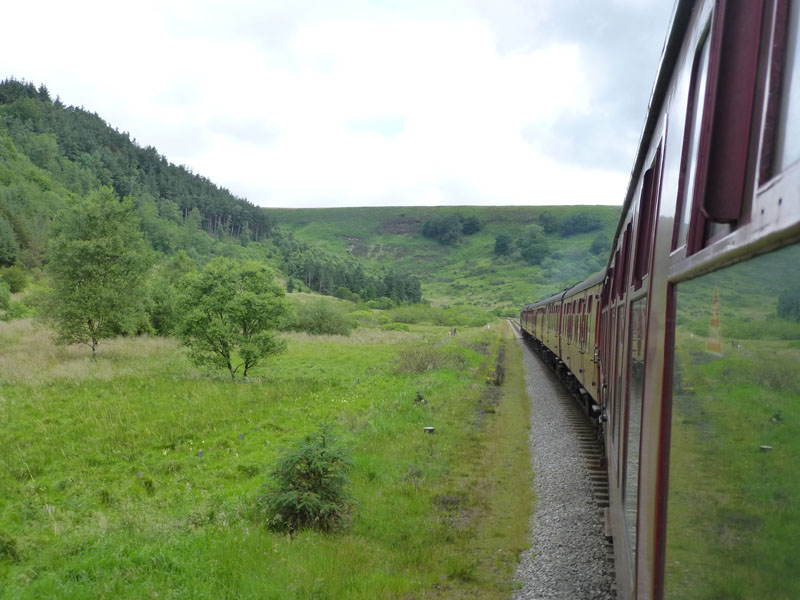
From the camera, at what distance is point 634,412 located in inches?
138

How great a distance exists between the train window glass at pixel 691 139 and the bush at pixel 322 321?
137ft

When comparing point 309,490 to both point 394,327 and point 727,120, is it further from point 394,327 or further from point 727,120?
point 394,327

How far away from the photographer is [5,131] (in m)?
110

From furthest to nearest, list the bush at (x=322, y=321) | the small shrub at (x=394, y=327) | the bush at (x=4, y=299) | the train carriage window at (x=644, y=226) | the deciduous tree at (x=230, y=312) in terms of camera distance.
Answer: the small shrub at (x=394, y=327)
the bush at (x=322, y=321)
the bush at (x=4, y=299)
the deciduous tree at (x=230, y=312)
the train carriage window at (x=644, y=226)

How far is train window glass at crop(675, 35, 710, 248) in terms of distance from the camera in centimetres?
191

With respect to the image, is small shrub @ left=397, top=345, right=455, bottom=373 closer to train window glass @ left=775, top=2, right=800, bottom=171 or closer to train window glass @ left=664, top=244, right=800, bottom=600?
train window glass @ left=664, top=244, right=800, bottom=600

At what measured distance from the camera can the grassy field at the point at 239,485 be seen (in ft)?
18.5

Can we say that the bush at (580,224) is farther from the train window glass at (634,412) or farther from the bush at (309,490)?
the train window glass at (634,412)

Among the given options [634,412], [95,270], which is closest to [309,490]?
[634,412]

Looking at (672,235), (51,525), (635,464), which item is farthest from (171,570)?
(672,235)

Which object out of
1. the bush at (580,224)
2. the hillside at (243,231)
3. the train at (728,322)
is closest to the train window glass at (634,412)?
the train at (728,322)

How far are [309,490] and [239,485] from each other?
2619 millimetres

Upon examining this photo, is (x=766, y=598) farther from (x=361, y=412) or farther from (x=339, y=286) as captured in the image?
(x=339, y=286)

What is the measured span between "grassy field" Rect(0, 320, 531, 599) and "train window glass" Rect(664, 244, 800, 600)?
4444 mm
